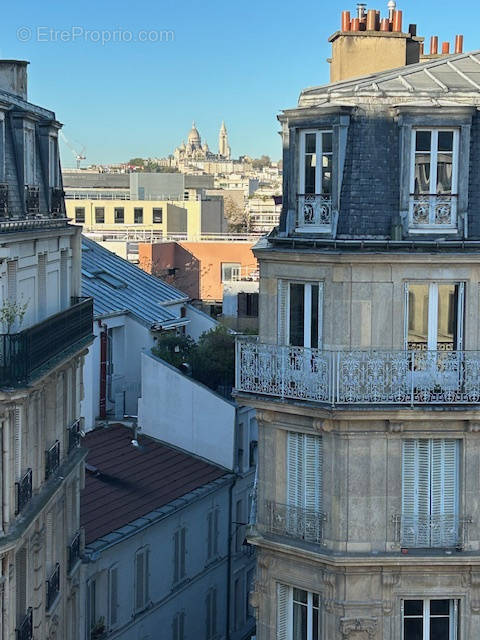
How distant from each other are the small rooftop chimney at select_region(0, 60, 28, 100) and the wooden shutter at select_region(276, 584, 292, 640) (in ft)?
47.7

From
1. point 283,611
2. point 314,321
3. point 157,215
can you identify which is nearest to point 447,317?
point 314,321

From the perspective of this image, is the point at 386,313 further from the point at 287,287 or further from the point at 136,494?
the point at 136,494

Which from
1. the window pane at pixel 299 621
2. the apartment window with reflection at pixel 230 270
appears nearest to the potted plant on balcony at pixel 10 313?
the window pane at pixel 299 621

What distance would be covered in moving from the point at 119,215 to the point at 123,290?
66277mm

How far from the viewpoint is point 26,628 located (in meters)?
26.7

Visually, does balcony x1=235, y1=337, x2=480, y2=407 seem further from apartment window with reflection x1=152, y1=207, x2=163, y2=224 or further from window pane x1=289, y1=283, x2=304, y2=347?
apartment window with reflection x1=152, y1=207, x2=163, y2=224

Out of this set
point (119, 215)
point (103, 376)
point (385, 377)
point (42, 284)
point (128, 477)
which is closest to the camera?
point (385, 377)

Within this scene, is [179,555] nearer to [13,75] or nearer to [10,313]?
[13,75]

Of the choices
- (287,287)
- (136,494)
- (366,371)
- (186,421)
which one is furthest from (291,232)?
(186,421)

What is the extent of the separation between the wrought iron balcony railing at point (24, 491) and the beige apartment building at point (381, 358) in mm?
5154

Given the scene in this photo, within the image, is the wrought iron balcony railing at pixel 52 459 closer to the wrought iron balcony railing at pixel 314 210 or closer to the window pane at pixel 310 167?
the wrought iron balcony railing at pixel 314 210

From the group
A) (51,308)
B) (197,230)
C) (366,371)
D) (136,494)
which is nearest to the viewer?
(366,371)

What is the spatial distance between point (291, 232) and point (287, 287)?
1.09 metres

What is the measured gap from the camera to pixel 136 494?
129ft
